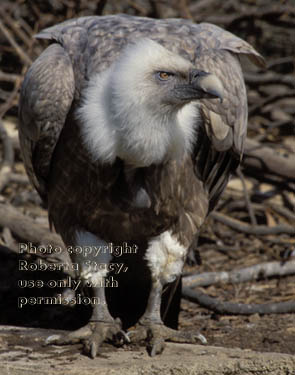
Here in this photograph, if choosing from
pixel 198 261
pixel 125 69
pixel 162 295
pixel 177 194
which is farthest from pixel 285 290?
pixel 125 69

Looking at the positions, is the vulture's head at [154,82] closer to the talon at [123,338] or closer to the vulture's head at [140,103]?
the vulture's head at [140,103]

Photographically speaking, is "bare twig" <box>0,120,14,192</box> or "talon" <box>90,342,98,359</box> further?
"bare twig" <box>0,120,14,192</box>

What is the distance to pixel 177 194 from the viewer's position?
14.0 ft

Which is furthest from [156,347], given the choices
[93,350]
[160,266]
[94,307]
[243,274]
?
[243,274]

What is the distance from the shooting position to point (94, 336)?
396 centimetres

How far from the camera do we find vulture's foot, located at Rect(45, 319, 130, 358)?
12.8 ft

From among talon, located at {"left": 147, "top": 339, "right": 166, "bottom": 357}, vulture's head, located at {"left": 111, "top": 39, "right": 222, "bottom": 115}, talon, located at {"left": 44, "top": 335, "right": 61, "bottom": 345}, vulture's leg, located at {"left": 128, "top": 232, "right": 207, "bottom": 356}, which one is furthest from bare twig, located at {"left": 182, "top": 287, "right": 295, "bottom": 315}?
vulture's head, located at {"left": 111, "top": 39, "right": 222, "bottom": 115}

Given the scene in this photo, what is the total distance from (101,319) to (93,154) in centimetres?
100

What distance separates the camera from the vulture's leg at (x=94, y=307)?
3.96 m

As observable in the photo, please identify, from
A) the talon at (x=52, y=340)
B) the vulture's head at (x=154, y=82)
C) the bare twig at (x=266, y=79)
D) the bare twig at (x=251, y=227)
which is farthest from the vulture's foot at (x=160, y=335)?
the bare twig at (x=266, y=79)

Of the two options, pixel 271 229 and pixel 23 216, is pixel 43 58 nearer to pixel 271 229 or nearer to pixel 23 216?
pixel 23 216

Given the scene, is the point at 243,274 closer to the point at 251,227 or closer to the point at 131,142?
the point at 251,227

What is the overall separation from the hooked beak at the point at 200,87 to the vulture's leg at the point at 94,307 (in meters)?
1.16

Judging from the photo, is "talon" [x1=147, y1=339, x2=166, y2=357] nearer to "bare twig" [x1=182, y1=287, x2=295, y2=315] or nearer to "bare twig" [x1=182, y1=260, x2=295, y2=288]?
"bare twig" [x1=182, y1=287, x2=295, y2=315]
